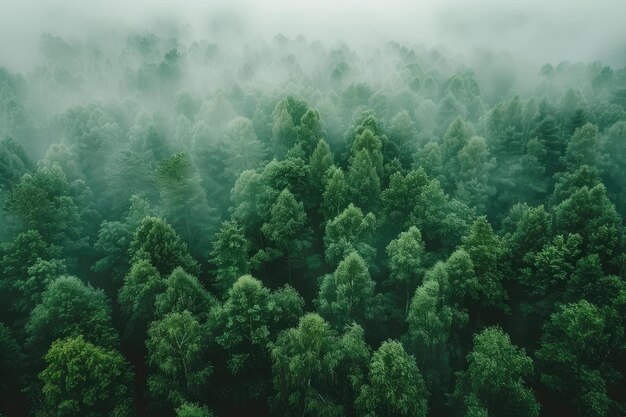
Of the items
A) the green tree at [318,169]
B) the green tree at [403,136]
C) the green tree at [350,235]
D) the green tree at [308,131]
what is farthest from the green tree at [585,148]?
the green tree at [350,235]

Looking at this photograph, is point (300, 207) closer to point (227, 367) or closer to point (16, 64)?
point (227, 367)

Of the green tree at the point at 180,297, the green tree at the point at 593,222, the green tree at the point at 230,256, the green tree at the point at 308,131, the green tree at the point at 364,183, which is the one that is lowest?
the green tree at the point at 180,297

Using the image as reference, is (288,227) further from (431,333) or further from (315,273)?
(431,333)

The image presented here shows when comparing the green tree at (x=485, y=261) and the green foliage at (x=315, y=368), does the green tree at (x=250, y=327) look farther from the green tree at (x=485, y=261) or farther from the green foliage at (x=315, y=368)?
the green tree at (x=485, y=261)

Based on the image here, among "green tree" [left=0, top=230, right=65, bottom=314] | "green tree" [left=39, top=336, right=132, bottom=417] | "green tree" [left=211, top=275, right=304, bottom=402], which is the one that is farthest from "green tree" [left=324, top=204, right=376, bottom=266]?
"green tree" [left=0, top=230, right=65, bottom=314]

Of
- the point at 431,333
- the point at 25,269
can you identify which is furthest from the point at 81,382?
the point at 431,333

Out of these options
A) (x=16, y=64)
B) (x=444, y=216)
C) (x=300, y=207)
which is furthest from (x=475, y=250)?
(x=16, y=64)
